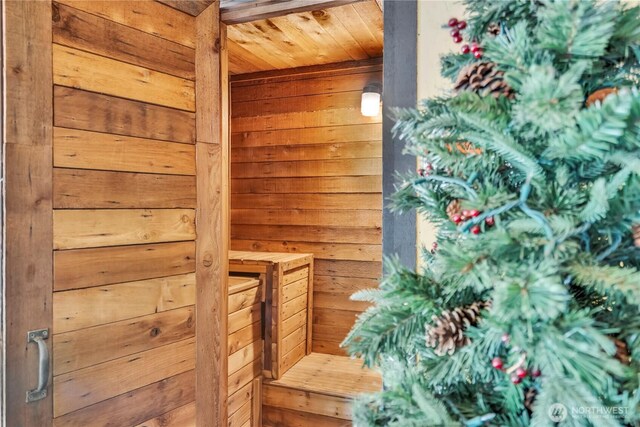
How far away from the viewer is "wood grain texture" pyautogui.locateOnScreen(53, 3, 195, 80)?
1203 mm

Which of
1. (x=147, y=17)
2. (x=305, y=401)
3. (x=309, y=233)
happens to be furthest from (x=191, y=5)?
(x=305, y=401)

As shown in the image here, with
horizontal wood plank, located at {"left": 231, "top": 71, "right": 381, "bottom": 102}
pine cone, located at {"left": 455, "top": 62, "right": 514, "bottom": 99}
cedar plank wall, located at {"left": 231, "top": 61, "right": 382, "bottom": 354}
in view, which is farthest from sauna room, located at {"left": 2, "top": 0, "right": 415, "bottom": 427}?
pine cone, located at {"left": 455, "top": 62, "right": 514, "bottom": 99}

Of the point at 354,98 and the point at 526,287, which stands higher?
the point at 354,98

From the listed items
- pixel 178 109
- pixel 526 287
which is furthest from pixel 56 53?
pixel 526 287

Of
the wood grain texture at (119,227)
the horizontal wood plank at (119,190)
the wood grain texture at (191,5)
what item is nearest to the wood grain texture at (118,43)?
the wood grain texture at (191,5)

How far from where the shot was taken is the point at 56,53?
1185 mm

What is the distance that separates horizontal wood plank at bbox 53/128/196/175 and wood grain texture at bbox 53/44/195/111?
0.14 m

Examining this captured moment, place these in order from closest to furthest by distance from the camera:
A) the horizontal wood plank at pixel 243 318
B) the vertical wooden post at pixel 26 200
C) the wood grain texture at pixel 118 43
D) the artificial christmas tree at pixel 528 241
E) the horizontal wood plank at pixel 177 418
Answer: the artificial christmas tree at pixel 528 241
the vertical wooden post at pixel 26 200
the wood grain texture at pixel 118 43
the horizontal wood plank at pixel 177 418
the horizontal wood plank at pixel 243 318

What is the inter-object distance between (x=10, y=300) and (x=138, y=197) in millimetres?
462

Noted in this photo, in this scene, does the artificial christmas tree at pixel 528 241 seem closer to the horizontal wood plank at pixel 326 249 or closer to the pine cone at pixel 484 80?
the pine cone at pixel 484 80

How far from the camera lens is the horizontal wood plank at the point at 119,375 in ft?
4.01

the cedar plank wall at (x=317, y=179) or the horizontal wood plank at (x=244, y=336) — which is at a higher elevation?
the cedar plank wall at (x=317, y=179)

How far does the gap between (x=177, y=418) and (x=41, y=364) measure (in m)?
0.56

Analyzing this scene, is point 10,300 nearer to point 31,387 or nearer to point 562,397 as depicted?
point 31,387
